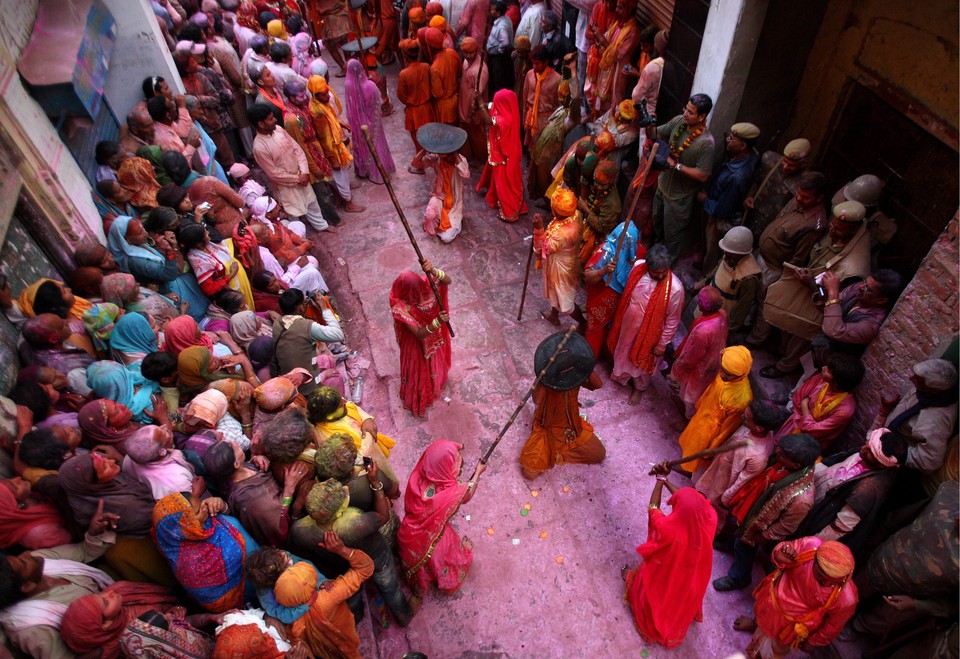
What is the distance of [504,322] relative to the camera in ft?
21.4

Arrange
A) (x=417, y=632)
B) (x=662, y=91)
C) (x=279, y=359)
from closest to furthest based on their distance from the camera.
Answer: (x=417, y=632) → (x=279, y=359) → (x=662, y=91)

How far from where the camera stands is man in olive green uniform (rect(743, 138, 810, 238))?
5.01m

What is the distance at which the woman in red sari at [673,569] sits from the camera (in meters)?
3.45

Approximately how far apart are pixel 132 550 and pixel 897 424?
4923 mm

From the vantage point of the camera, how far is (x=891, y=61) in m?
4.88

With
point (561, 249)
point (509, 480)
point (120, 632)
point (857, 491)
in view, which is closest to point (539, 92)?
point (561, 249)

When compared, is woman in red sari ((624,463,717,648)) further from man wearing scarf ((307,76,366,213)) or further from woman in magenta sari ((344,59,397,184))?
woman in magenta sari ((344,59,397,184))

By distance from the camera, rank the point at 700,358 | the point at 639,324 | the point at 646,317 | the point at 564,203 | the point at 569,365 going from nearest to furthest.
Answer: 1. the point at 569,365
2. the point at 700,358
3. the point at 646,317
4. the point at 639,324
5. the point at 564,203

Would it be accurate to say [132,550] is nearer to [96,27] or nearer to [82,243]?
[82,243]

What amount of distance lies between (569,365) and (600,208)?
90.4 inches

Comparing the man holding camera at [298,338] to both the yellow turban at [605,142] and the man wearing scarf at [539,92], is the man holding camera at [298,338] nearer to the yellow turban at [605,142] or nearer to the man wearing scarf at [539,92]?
the yellow turban at [605,142]

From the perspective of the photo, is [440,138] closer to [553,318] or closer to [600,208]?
[600,208]

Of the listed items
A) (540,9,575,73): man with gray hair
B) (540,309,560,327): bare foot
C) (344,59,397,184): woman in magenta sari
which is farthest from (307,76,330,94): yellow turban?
(540,309,560,327): bare foot

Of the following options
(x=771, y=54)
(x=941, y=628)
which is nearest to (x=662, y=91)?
(x=771, y=54)
